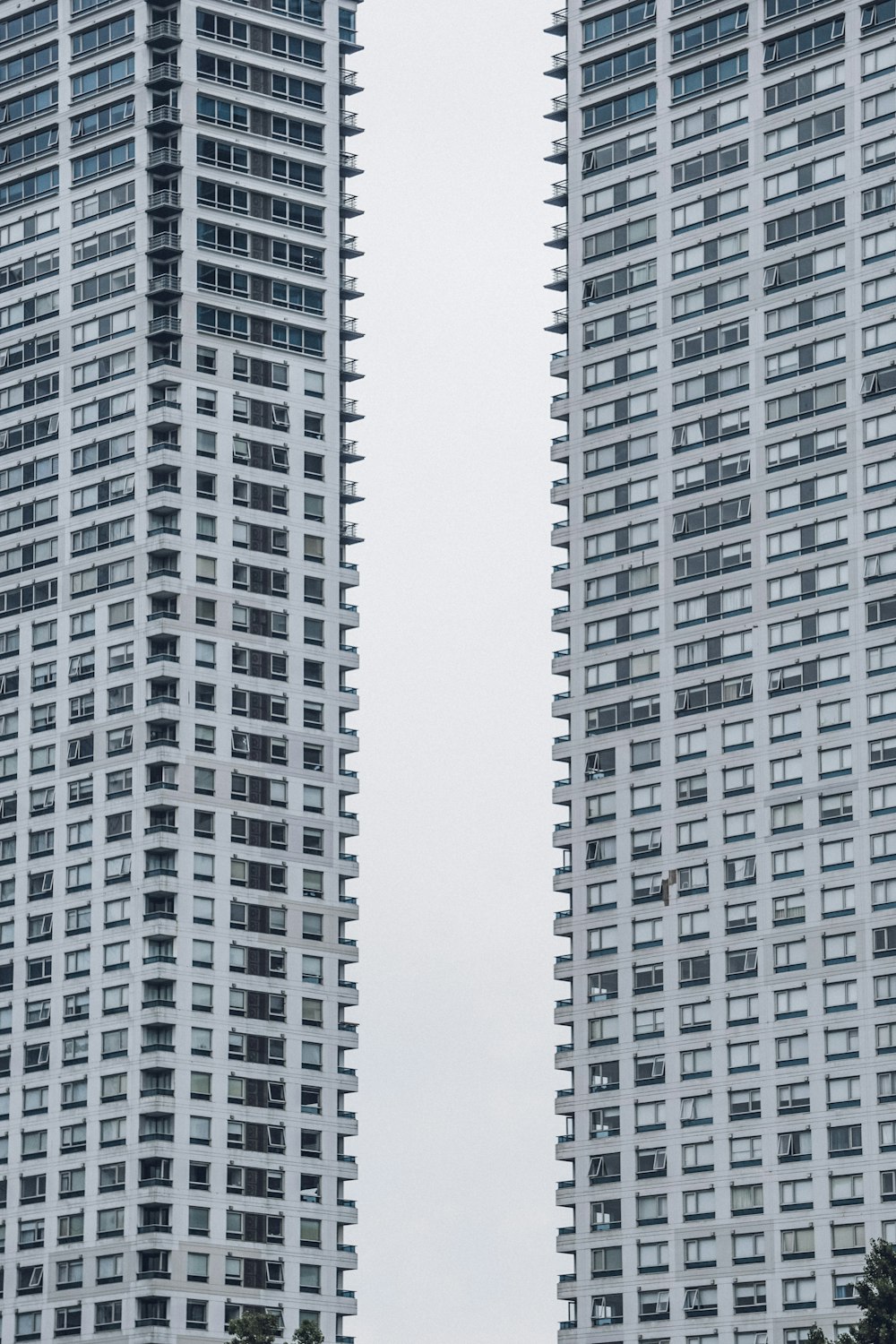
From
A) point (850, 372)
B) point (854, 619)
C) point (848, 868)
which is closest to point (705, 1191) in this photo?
point (848, 868)

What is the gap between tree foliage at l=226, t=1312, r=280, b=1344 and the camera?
187m

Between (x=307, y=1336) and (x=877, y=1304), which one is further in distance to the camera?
(x=307, y=1336)

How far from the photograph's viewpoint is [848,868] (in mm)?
192250

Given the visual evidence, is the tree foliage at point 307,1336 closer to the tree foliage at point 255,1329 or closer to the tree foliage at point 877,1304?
the tree foliage at point 255,1329

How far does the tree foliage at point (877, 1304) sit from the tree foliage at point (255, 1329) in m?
30.9

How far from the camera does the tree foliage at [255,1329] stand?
18662 centimetres

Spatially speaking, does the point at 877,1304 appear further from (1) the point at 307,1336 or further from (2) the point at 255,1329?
(2) the point at 255,1329

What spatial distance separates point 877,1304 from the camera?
169m

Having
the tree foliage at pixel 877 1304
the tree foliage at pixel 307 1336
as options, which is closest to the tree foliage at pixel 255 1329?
the tree foliage at pixel 307 1336

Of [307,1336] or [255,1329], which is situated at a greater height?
[255,1329]

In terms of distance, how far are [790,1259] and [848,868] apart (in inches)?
846

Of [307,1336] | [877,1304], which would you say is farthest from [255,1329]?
[877,1304]

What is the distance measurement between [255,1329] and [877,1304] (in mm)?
36229

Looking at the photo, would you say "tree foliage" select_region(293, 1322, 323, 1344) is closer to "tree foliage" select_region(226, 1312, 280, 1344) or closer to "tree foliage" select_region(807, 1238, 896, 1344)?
"tree foliage" select_region(226, 1312, 280, 1344)
